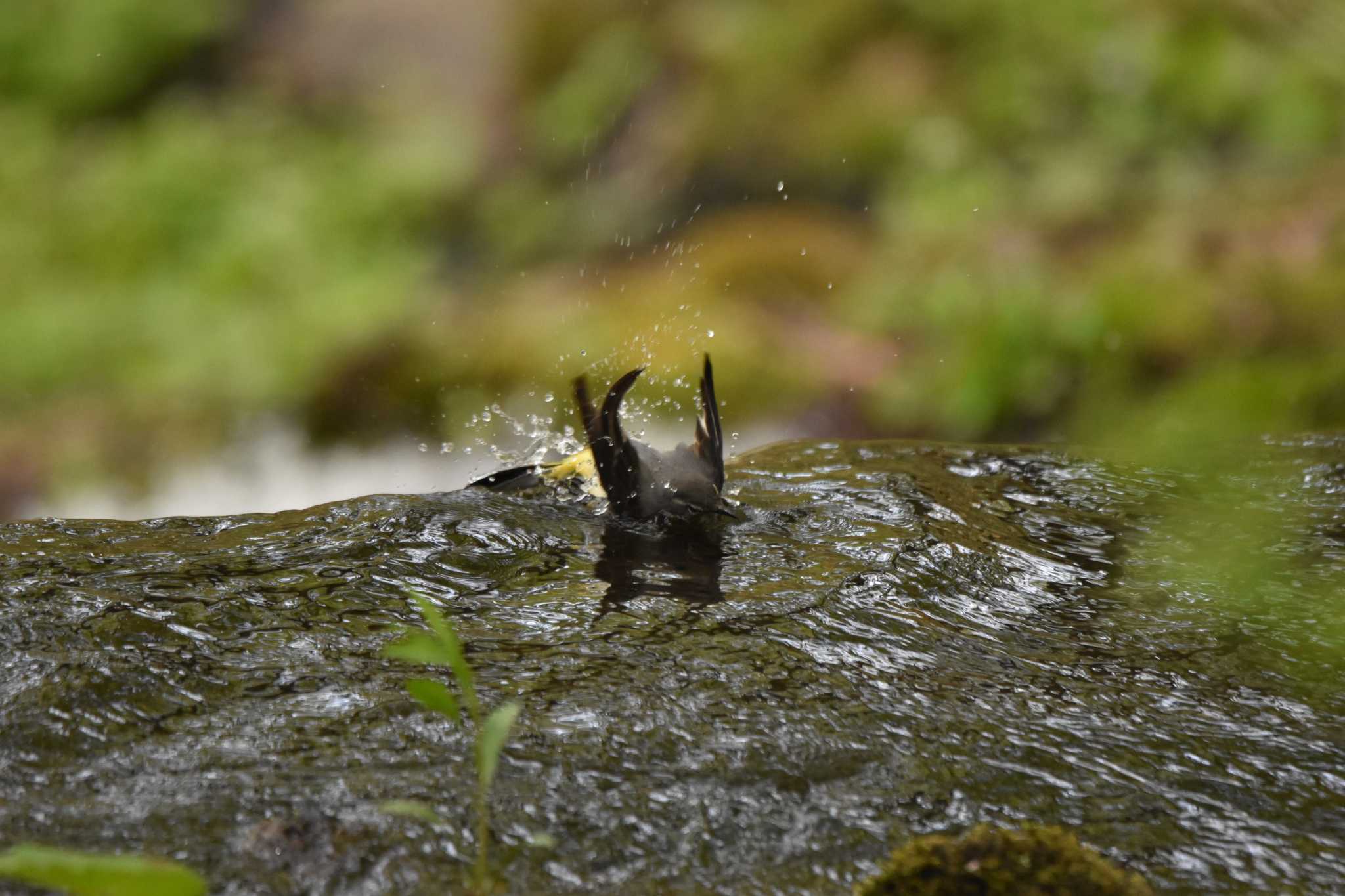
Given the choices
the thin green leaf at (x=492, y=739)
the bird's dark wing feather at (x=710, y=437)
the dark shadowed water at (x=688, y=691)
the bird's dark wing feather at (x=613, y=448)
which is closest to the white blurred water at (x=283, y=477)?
the bird's dark wing feather at (x=710, y=437)

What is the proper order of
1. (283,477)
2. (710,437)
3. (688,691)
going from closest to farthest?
(688,691) → (710,437) → (283,477)

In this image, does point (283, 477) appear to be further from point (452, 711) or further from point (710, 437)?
point (452, 711)

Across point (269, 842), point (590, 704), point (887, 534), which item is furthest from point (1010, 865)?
point (887, 534)

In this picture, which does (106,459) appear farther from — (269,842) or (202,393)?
(269,842)

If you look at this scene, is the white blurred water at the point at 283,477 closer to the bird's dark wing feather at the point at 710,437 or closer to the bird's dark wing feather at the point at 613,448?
the bird's dark wing feather at the point at 710,437

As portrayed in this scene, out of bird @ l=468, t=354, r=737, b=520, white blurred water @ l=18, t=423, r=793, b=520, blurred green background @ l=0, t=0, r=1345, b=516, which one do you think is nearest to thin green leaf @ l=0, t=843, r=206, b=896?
bird @ l=468, t=354, r=737, b=520

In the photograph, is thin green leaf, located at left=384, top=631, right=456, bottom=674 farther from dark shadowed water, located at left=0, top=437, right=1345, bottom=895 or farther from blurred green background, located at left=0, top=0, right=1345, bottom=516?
blurred green background, located at left=0, top=0, right=1345, bottom=516

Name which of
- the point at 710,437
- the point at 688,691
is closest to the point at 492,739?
the point at 688,691
